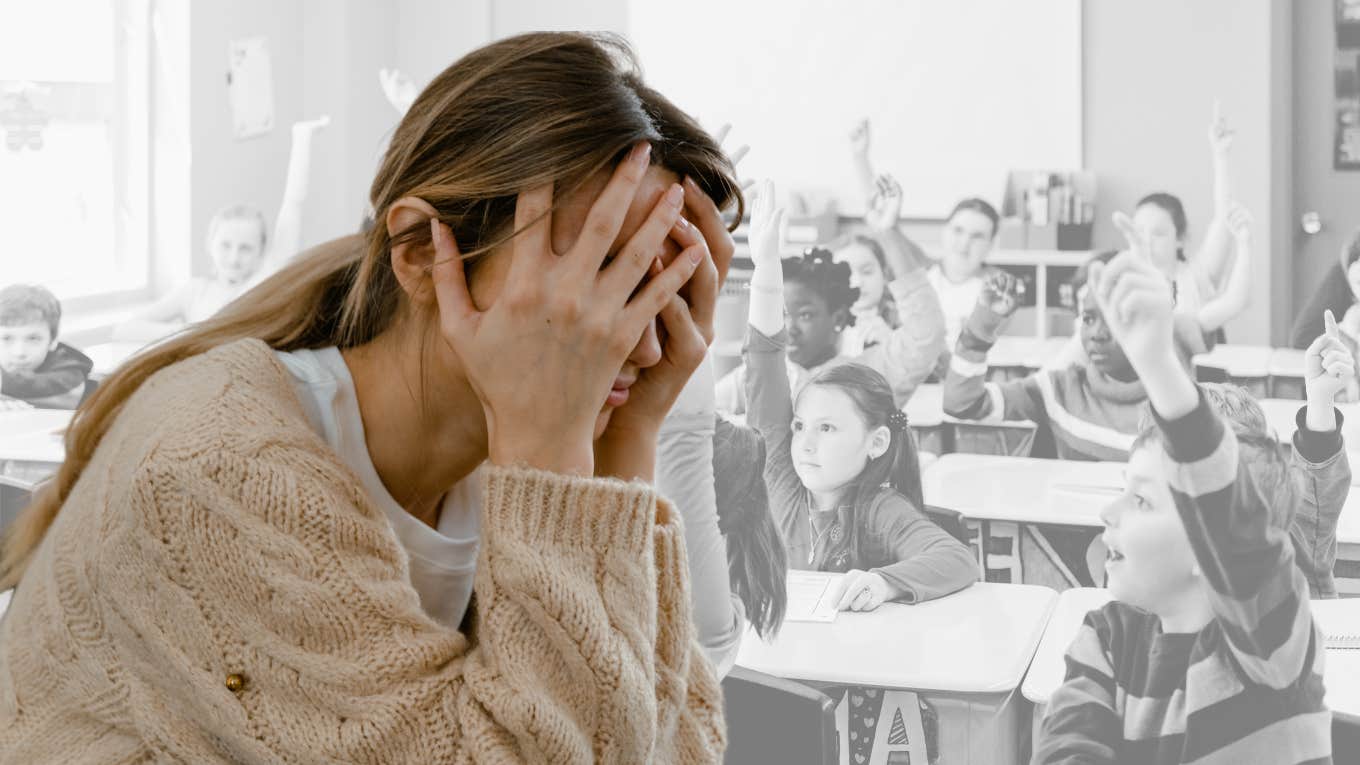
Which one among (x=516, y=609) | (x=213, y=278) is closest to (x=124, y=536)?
(x=516, y=609)

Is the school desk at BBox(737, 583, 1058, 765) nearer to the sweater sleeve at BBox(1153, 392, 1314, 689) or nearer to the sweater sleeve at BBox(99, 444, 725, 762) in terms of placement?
the sweater sleeve at BBox(1153, 392, 1314, 689)

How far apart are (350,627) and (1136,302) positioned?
59.2 inches

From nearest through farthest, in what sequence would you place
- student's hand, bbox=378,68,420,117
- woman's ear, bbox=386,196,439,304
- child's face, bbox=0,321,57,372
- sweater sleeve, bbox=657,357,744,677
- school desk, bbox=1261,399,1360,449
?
woman's ear, bbox=386,196,439,304 → sweater sleeve, bbox=657,357,744,677 → school desk, bbox=1261,399,1360,449 → child's face, bbox=0,321,57,372 → student's hand, bbox=378,68,420,117

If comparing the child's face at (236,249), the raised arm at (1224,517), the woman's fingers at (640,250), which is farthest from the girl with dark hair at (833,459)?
the woman's fingers at (640,250)

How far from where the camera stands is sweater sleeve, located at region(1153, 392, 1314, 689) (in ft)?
6.24

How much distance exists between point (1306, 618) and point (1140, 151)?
0.68 m

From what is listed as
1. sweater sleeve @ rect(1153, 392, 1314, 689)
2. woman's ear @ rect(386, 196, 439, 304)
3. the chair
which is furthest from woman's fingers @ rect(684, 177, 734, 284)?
sweater sleeve @ rect(1153, 392, 1314, 689)

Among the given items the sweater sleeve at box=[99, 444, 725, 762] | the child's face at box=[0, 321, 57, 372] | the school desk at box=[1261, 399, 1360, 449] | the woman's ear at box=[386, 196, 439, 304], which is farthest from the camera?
the child's face at box=[0, 321, 57, 372]

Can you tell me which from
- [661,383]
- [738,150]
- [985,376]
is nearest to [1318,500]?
[985,376]

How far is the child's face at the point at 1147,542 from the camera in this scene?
193 centimetres

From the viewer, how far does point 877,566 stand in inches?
80.7

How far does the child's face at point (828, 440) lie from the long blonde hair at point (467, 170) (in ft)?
3.86

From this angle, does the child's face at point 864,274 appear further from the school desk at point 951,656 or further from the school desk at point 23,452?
the school desk at point 23,452

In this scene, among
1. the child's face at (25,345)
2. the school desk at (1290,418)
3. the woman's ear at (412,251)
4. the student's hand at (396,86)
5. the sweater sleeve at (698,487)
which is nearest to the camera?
the woman's ear at (412,251)
